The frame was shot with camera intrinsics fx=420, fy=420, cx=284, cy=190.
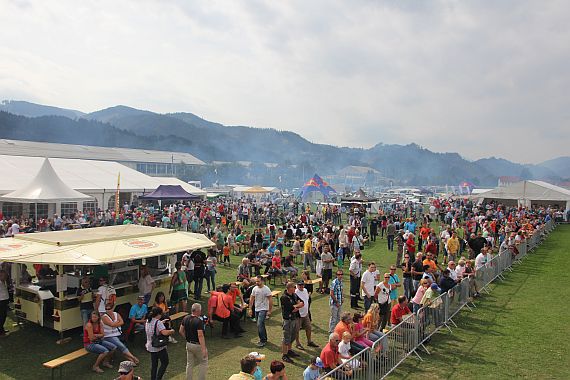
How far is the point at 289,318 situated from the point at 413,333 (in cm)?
254

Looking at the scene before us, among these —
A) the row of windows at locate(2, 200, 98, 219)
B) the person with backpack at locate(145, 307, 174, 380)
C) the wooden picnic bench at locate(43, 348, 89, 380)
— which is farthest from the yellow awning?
the row of windows at locate(2, 200, 98, 219)

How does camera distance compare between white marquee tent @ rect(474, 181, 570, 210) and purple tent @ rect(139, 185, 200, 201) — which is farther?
white marquee tent @ rect(474, 181, 570, 210)

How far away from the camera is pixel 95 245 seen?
29.9ft

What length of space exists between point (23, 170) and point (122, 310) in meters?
25.8

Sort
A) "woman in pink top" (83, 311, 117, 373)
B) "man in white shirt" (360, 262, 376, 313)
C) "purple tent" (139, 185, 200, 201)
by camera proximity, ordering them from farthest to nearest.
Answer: "purple tent" (139, 185, 200, 201), "man in white shirt" (360, 262, 376, 313), "woman in pink top" (83, 311, 117, 373)

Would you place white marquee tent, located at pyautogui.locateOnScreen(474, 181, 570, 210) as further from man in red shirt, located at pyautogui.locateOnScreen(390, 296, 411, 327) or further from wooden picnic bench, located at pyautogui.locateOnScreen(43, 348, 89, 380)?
wooden picnic bench, located at pyautogui.locateOnScreen(43, 348, 89, 380)

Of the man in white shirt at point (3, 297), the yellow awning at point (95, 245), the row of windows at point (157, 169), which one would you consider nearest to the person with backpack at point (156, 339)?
the yellow awning at point (95, 245)

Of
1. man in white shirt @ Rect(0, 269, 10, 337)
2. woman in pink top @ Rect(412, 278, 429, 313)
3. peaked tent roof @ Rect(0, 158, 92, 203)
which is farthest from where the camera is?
peaked tent roof @ Rect(0, 158, 92, 203)

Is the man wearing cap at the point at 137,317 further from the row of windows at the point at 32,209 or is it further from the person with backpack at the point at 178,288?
the row of windows at the point at 32,209

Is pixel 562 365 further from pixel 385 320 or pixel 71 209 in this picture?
pixel 71 209

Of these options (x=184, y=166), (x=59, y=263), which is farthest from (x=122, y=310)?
(x=184, y=166)

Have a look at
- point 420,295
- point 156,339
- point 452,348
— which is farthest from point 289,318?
point 452,348

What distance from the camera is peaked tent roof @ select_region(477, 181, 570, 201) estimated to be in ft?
118

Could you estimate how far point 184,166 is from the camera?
307 ft
